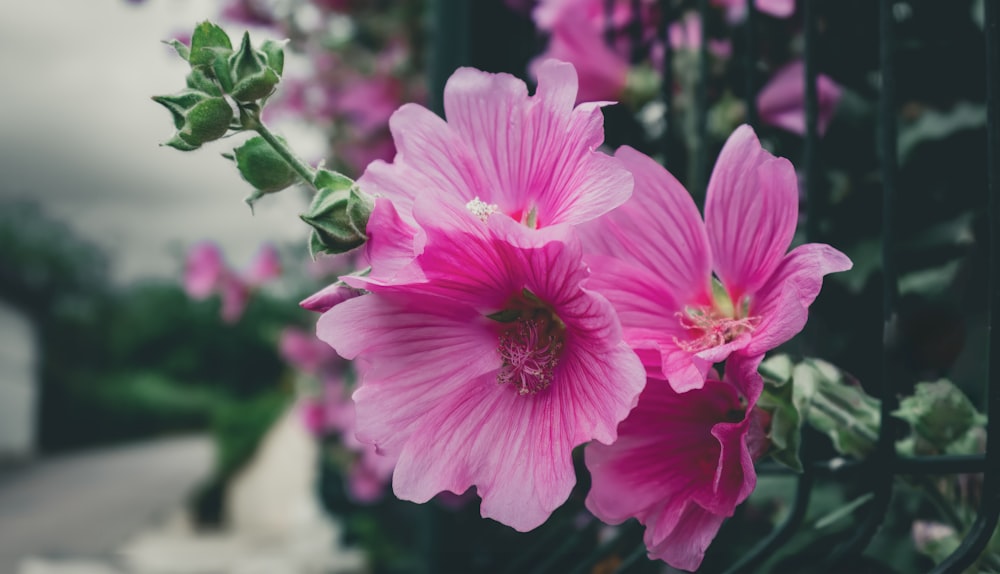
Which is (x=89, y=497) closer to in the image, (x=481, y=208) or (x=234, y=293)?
(x=234, y=293)

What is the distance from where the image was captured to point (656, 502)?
1.66 feet

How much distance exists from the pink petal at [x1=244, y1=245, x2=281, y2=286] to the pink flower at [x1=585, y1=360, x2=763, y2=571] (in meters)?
3.19

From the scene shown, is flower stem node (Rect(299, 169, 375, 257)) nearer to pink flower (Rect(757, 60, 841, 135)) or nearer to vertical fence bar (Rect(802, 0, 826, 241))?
vertical fence bar (Rect(802, 0, 826, 241))

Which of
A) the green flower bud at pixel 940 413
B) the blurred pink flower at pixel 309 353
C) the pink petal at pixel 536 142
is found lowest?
the blurred pink flower at pixel 309 353

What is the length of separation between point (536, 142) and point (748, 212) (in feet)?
0.42

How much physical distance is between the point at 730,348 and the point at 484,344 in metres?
0.14

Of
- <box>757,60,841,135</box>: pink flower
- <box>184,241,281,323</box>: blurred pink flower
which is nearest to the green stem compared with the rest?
<box>757,60,841,135</box>: pink flower

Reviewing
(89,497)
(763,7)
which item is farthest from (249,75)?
(89,497)

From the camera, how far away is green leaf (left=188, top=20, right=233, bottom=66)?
0.51 meters

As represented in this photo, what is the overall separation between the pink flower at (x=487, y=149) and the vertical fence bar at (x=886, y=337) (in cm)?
29

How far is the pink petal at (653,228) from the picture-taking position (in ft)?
1.72

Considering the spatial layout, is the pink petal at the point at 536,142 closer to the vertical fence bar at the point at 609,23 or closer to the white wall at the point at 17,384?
the vertical fence bar at the point at 609,23

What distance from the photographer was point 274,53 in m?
0.51

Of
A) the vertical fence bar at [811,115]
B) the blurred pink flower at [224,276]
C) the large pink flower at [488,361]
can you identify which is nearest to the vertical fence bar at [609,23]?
the vertical fence bar at [811,115]
